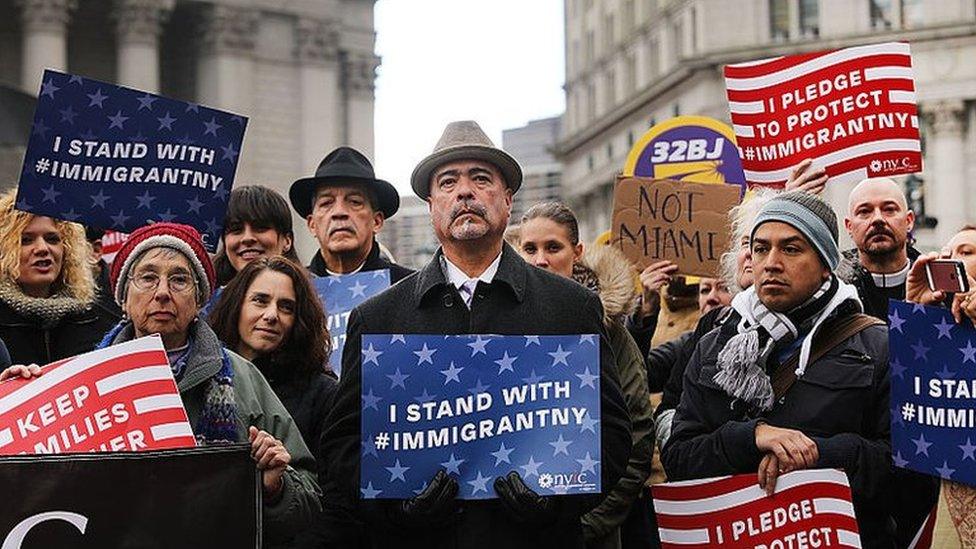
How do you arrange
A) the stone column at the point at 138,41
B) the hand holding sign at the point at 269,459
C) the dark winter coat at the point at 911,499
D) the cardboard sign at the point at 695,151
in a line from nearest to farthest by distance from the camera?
the hand holding sign at the point at 269,459
the dark winter coat at the point at 911,499
the cardboard sign at the point at 695,151
the stone column at the point at 138,41

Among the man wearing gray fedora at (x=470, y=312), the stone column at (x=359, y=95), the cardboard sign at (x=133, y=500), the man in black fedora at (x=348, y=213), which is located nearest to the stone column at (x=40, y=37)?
the stone column at (x=359, y=95)

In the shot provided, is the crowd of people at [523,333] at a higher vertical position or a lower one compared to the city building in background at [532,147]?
lower

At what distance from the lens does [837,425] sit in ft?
18.2

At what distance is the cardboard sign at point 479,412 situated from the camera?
17.2 feet

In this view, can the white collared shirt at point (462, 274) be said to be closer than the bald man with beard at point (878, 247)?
Yes

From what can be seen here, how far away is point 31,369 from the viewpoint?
515 centimetres

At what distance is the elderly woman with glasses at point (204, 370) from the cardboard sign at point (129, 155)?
1672 millimetres

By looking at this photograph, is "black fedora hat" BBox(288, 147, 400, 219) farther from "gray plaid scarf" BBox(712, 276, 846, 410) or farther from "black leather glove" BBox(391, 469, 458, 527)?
"black leather glove" BBox(391, 469, 458, 527)

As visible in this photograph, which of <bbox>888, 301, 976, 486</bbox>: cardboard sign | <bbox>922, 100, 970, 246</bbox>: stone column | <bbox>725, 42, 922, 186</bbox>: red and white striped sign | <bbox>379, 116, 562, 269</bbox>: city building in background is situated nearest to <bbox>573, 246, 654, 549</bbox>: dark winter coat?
<bbox>888, 301, 976, 486</bbox>: cardboard sign

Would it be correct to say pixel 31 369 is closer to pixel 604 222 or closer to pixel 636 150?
pixel 636 150

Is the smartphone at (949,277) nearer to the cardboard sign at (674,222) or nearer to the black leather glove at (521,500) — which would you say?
the black leather glove at (521,500)

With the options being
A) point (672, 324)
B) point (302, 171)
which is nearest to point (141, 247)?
point (672, 324)

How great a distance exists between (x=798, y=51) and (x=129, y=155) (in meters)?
54.8

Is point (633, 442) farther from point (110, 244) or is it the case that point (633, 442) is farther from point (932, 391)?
point (110, 244)
